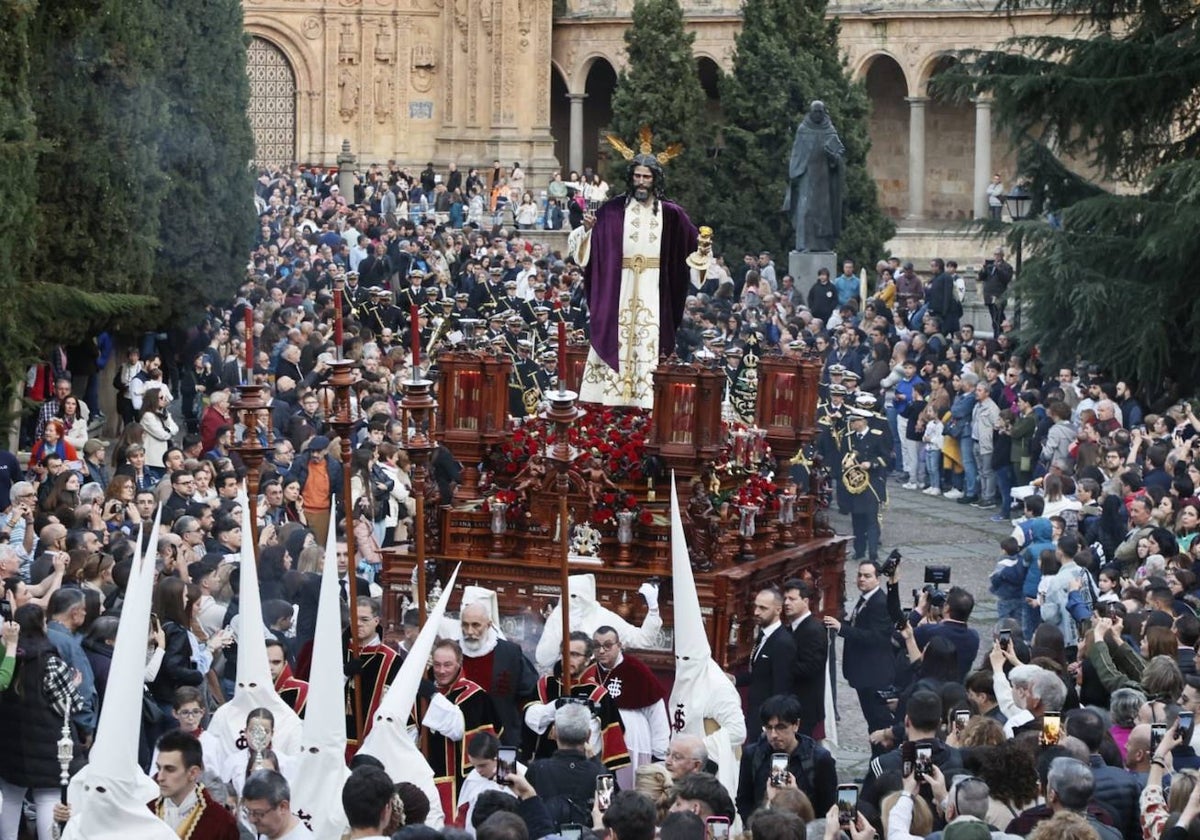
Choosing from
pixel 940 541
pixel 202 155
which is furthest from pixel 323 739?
pixel 202 155

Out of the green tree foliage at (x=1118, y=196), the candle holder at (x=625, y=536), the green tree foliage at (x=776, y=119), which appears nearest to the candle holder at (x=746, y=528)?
the candle holder at (x=625, y=536)

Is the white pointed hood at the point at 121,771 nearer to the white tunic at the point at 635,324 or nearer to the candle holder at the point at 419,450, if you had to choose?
the candle holder at the point at 419,450

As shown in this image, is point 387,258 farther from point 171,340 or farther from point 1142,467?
point 1142,467

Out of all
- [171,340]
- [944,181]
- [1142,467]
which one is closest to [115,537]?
[1142,467]

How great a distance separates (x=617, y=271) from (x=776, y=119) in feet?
64.6

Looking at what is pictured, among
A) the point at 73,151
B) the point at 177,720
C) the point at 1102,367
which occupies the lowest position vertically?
the point at 177,720

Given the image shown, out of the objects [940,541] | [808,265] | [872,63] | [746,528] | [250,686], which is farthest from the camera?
[872,63]

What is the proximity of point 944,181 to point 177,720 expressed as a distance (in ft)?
117

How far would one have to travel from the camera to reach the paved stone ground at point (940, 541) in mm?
19047

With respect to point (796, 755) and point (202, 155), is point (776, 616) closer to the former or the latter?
point (796, 755)

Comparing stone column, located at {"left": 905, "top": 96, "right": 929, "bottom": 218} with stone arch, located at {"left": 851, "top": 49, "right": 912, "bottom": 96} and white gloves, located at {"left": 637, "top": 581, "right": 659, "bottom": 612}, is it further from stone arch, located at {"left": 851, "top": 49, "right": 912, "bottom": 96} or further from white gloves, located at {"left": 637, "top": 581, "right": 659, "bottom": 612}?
white gloves, located at {"left": 637, "top": 581, "right": 659, "bottom": 612}

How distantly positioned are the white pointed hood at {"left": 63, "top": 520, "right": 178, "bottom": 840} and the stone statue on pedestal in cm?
2341

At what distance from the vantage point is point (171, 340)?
2459 cm

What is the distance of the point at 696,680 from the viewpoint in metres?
11.2
